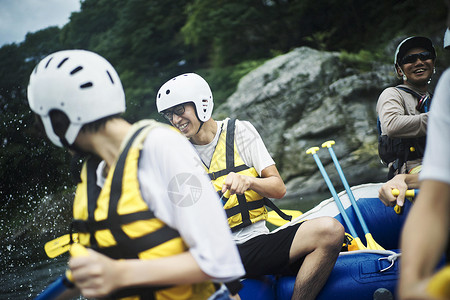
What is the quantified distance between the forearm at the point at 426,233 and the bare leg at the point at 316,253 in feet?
3.99

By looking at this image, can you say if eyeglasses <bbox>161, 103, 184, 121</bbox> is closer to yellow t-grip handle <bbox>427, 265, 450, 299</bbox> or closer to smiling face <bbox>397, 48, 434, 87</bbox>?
smiling face <bbox>397, 48, 434, 87</bbox>

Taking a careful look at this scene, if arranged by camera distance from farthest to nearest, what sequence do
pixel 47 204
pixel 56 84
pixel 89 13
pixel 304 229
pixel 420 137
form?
pixel 89 13 → pixel 47 204 → pixel 420 137 → pixel 304 229 → pixel 56 84

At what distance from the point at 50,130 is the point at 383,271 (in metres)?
1.85

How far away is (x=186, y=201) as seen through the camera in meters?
0.95

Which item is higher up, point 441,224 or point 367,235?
point 441,224

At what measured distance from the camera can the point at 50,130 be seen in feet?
3.56

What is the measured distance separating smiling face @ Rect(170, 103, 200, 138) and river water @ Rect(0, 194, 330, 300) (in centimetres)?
305

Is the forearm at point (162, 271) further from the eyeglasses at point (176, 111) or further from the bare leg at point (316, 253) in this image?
the eyeglasses at point (176, 111)

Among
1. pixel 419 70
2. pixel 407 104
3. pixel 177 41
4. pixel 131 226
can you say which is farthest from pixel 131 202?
pixel 177 41

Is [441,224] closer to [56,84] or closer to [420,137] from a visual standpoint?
[56,84]

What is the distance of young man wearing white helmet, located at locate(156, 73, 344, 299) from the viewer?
2000 millimetres

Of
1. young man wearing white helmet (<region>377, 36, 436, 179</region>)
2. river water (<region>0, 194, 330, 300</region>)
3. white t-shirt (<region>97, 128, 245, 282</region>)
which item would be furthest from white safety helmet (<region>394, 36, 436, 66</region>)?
river water (<region>0, 194, 330, 300</region>)

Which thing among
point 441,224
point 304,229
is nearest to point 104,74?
point 441,224

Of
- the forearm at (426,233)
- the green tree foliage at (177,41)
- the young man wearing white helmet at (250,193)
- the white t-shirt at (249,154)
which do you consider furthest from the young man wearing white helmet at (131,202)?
the green tree foliage at (177,41)
